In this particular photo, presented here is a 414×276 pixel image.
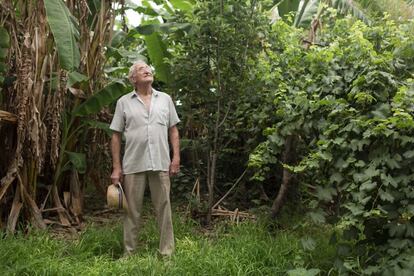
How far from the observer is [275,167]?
6586mm

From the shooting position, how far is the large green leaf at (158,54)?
6469 millimetres

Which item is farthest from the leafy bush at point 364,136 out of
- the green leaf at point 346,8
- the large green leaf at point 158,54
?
the green leaf at point 346,8

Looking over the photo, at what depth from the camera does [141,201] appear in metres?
4.73

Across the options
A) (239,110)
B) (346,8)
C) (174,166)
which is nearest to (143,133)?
(174,166)

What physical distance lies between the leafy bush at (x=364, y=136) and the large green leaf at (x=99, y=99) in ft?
6.62

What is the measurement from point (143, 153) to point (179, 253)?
1007 mm

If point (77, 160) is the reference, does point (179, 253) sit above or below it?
below

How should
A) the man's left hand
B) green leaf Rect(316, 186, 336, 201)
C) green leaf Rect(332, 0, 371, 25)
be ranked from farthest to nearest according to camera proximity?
green leaf Rect(332, 0, 371, 25)
the man's left hand
green leaf Rect(316, 186, 336, 201)

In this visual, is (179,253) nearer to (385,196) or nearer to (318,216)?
(318,216)

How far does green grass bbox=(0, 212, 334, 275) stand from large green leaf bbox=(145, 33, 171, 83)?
2.13 m

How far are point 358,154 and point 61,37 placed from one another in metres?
2.93

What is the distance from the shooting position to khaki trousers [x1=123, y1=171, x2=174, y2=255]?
15.4 feet

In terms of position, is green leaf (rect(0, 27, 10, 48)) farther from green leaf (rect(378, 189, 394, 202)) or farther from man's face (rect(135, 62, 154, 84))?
green leaf (rect(378, 189, 394, 202))

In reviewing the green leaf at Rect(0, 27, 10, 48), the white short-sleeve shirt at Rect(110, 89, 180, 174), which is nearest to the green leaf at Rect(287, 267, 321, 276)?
the white short-sleeve shirt at Rect(110, 89, 180, 174)
